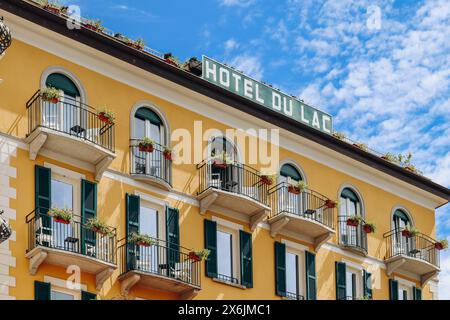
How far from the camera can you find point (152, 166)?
147ft

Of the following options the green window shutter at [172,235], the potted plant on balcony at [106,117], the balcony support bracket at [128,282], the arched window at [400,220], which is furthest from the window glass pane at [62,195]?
the arched window at [400,220]

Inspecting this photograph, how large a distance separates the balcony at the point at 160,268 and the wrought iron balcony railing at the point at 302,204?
4636 millimetres

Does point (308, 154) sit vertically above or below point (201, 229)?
above

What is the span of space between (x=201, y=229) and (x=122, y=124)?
4138 mm

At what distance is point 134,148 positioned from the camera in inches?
1747

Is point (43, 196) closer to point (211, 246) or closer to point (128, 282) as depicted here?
point (128, 282)

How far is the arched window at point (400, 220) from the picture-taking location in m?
53.8

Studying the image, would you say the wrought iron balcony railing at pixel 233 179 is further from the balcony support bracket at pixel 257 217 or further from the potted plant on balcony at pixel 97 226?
the potted plant on balcony at pixel 97 226

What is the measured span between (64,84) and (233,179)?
21.9ft

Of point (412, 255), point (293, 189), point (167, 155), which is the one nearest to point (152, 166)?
point (167, 155)
